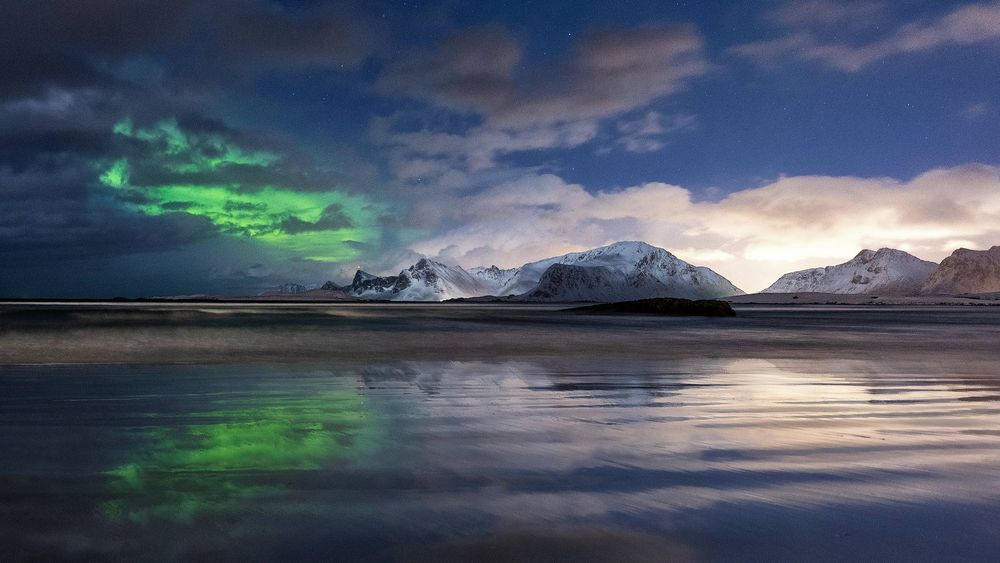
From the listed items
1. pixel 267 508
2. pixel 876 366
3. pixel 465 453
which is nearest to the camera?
pixel 267 508

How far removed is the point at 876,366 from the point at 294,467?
17722 millimetres

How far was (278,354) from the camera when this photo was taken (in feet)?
71.7

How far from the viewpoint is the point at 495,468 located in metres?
6.80

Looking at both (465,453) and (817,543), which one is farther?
(465,453)

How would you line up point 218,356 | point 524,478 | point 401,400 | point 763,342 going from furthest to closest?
1. point 763,342
2. point 218,356
3. point 401,400
4. point 524,478

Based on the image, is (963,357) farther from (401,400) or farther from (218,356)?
(218,356)

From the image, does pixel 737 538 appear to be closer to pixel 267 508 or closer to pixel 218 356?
pixel 267 508

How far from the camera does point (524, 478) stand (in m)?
6.38

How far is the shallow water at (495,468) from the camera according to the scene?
4.64 m

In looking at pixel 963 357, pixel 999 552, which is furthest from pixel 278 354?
pixel 963 357

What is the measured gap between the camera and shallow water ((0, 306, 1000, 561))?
4.64 m

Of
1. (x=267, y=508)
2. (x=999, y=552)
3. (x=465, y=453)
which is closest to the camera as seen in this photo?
(x=999, y=552)

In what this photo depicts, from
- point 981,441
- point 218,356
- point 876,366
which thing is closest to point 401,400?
point 981,441

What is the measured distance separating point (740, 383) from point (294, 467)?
10.9m
